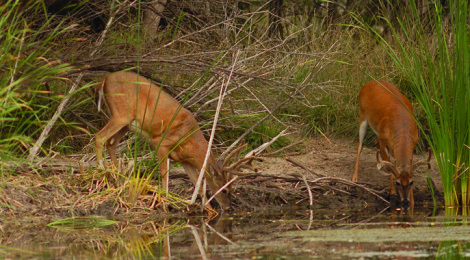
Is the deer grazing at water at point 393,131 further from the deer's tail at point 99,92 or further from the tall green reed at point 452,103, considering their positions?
the deer's tail at point 99,92

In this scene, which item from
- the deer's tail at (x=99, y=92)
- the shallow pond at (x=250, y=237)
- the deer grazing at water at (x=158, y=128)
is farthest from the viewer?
the deer's tail at (x=99, y=92)

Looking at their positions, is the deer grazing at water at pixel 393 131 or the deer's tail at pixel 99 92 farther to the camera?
the deer grazing at water at pixel 393 131

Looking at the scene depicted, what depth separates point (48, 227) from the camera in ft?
22.7

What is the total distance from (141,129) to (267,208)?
167 cm

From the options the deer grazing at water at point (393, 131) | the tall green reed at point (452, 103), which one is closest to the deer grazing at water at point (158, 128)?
the deer grazing at water at point (393, 131)

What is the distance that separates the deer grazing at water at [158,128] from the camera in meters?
8.22

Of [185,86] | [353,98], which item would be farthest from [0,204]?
[353,98]

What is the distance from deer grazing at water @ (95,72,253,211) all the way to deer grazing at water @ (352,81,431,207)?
6.71 feet

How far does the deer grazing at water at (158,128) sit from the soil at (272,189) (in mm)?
369

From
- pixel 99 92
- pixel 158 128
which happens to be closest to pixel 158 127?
pixel 158 128

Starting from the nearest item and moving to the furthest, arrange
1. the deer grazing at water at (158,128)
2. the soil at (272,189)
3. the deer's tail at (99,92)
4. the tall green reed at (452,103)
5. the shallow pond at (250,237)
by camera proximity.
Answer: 1. the shallow pond at (250,237)
2. the soil at (272,189)
3. the tall green reed at (452,103)
4. the deer grazing at water at (158,128)
5. the deer's tail at (99,92)

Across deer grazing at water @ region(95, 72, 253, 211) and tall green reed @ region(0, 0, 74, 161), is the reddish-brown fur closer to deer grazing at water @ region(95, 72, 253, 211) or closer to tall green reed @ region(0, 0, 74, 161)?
deer grazing at water @ region(95, 72, 253, 211)

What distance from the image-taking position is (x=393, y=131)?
30.4ft

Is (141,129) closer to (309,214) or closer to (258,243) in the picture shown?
(309,214)
